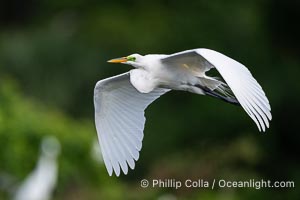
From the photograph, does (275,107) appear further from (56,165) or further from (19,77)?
(56,165)

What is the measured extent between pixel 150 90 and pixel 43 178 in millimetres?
3199

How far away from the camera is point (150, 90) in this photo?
6035 millimetres

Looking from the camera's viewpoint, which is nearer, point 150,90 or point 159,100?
point 150,90

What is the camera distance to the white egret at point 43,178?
8.96 metres

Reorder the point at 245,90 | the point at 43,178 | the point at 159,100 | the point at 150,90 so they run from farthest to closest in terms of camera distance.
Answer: the point at 159,100 → the point at 43,178 → the point at 150,90 → the point at 245,90

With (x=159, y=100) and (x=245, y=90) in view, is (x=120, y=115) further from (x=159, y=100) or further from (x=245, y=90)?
(x=159, y=100)

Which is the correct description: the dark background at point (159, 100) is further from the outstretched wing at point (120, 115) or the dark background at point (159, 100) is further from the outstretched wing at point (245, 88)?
the outstretched wing at point (245, 88)

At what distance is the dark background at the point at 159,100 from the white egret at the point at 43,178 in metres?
0.17

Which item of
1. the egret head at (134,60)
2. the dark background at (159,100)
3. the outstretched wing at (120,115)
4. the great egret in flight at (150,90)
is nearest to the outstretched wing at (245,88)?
the great egret in flight at (150,90)

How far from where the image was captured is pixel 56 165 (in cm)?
959

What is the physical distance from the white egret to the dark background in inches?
6.6

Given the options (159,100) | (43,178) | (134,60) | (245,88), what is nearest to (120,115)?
(134,60)

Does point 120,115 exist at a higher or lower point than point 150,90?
lower

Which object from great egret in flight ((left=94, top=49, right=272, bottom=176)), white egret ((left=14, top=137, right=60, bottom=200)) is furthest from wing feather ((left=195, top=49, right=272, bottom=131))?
white egret ((left=14, top=137, right=60, bottom=200))
